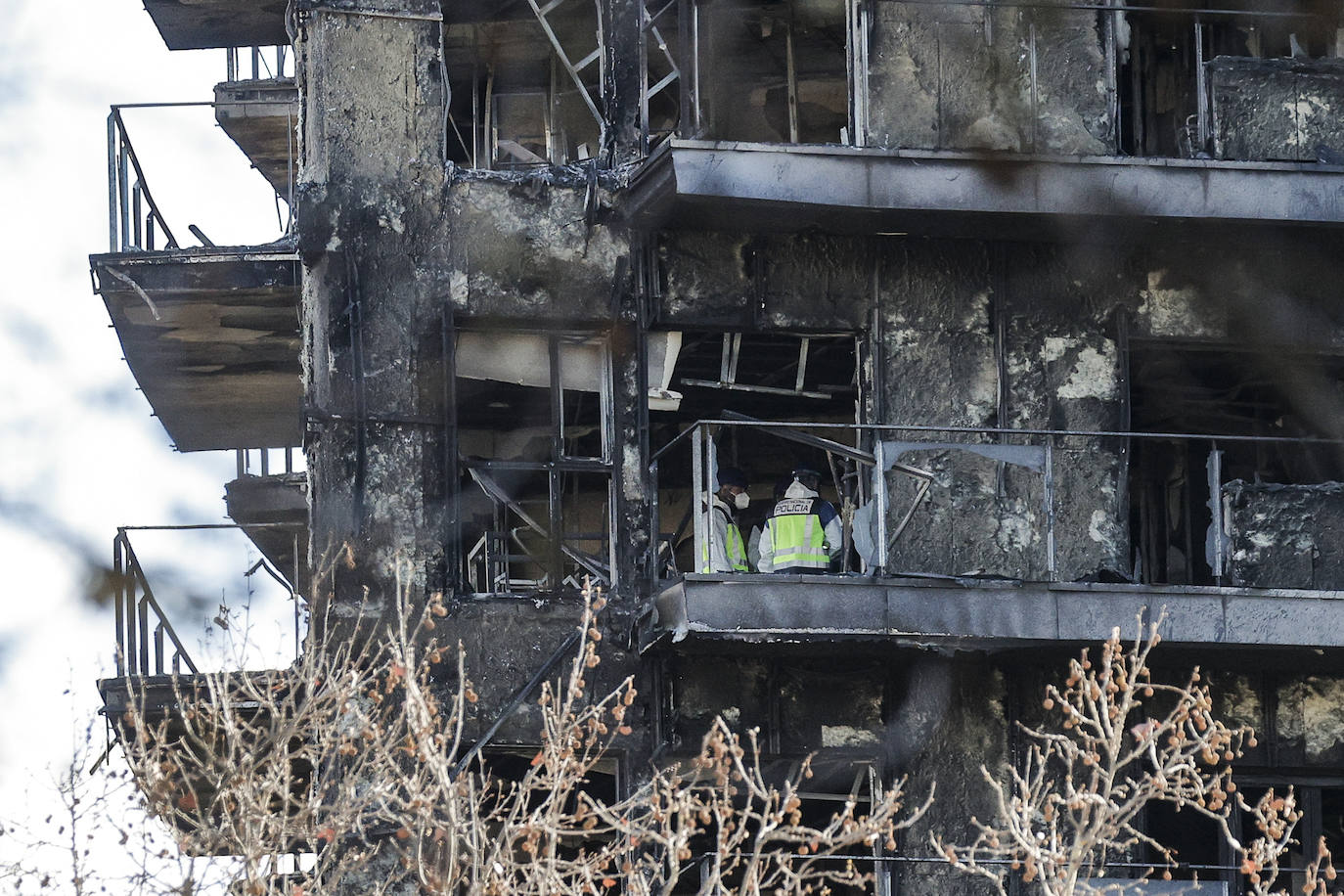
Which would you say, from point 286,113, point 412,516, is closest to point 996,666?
point 412,516

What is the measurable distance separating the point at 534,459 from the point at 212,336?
2681 mm

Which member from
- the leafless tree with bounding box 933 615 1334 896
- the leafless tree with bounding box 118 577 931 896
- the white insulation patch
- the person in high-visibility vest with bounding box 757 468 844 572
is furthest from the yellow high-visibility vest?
the white insulation patch

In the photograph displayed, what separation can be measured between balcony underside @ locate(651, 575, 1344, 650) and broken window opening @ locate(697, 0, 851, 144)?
4420mm

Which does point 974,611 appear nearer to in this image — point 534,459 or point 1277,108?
point 1277,108

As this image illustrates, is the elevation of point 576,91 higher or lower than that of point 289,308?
higher

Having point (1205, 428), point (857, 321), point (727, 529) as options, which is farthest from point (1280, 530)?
point (727, 529)

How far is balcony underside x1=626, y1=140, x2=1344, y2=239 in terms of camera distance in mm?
16984

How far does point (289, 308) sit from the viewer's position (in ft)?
65.0

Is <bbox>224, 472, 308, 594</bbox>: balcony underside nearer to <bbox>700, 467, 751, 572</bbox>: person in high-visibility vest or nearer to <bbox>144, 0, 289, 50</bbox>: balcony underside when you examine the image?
<bbox>144, 0, 289, 50</bbox>: balcony underside

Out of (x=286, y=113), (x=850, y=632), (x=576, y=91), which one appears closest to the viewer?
(x=850, y=632)

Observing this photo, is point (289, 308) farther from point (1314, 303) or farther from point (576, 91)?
point (1314, 303)

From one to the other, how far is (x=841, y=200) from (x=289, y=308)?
15.9 feet

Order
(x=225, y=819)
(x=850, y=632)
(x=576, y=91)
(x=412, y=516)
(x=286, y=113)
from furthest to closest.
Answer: (x=286, y=113)
(x=576, y=91)
(x=412, y=516)
(x=850, y=632)
(x=225, y=819)

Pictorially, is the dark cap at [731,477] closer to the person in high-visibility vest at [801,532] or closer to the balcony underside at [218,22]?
the person in high-visibility vest at [801,532]
